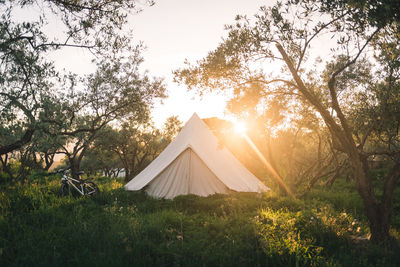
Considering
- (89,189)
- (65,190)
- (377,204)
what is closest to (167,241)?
(377,204)

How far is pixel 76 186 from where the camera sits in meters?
8.42

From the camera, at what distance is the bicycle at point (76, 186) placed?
776 cm

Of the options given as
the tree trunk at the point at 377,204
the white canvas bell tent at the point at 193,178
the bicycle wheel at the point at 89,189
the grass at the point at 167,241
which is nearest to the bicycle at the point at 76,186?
the bicycle wheel at the point at 89,189

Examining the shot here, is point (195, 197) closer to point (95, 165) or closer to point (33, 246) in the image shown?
point (33, 246)

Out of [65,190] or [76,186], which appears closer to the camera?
[65,190]

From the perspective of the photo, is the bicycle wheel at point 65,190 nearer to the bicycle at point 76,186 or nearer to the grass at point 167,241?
the bicycle at point 76,186

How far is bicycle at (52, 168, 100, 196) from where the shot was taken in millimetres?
7762

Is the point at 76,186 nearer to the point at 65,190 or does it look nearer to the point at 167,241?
the point at 65,190

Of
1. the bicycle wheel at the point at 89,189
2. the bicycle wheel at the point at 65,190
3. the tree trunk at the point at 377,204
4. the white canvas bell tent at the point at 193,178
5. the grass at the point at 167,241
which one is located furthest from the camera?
the white canvas bell tent at the point at 193,178

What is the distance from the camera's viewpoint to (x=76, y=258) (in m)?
3.53

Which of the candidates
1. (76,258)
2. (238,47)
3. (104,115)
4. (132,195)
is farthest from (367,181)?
(104,115)

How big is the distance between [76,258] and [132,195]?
553 centimetres

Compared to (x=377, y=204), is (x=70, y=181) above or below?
below

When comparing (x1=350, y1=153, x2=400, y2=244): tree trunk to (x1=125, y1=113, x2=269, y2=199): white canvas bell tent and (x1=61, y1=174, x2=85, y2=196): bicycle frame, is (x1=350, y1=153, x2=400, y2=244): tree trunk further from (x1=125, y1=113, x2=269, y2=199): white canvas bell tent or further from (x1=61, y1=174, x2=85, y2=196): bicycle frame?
(x1=61, y1=174, x2=85, y2=196): bicycle frame
